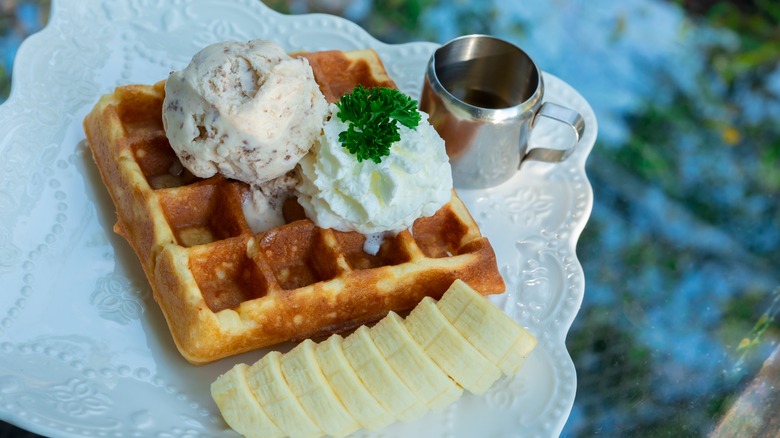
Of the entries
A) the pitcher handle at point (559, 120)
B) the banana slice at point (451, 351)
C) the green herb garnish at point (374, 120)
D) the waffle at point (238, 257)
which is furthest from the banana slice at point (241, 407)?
the pitcher handle at point (559, 120)

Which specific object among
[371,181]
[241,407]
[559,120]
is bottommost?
[241,407]

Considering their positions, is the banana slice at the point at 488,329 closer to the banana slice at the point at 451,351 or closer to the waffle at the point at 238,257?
the banana slice at the point at 451,351

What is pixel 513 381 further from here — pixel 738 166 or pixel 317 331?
pixel 738 166

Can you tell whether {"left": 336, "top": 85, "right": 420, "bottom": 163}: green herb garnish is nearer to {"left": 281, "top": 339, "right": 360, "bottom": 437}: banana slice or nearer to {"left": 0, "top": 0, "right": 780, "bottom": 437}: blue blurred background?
{"left": 281, "top": 339, "right": 360, "bottom": 437}: banana slice

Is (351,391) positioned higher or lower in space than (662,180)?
higher

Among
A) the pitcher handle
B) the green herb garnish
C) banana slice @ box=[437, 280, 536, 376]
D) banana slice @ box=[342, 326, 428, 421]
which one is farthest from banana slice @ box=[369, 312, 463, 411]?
the pitcher handle

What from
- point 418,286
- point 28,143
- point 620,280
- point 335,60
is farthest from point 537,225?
point 28,143

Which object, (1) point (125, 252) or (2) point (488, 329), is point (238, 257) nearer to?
(1) point (125, 252)

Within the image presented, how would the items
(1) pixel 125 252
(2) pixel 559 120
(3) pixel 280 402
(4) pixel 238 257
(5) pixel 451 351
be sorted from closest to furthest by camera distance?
(3) pixel 280 402, (5) pixel 451 351, (4) pixel 238 257, (1) pixel 125 252, (2) pixel 559 120

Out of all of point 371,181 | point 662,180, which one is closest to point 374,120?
point 371,181
